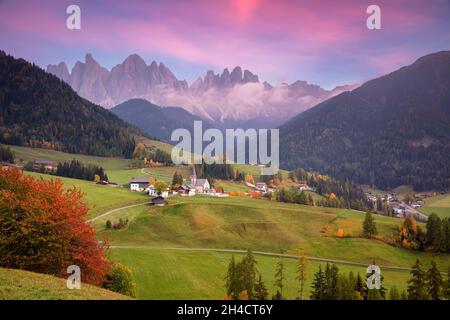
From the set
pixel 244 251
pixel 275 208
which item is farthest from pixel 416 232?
pixel 244 251

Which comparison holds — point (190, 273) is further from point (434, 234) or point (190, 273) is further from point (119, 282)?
point (434, 234)

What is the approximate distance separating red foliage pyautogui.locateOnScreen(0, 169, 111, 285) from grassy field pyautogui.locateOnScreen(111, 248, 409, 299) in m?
19.0

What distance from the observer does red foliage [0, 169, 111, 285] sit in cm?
3325

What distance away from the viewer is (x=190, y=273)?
67.8 meters

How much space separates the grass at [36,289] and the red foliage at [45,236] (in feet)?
15.5

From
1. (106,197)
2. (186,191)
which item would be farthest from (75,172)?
(186,191)

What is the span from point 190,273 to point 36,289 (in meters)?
45.9
